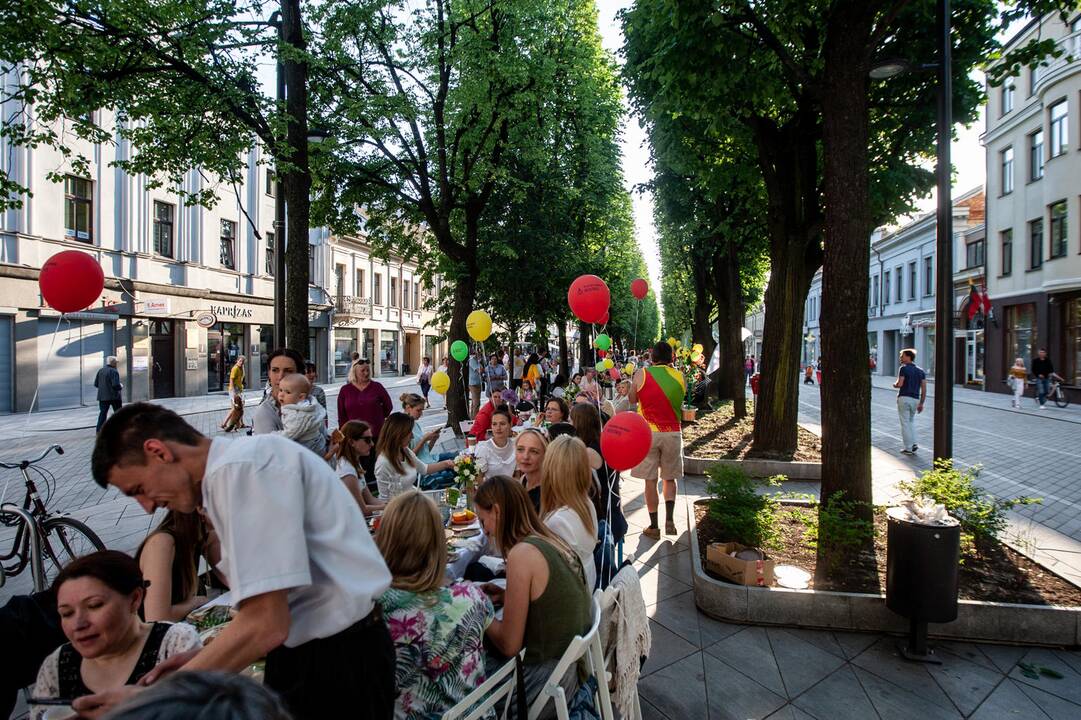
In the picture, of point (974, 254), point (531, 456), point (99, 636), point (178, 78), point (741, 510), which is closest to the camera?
point (99, 636)

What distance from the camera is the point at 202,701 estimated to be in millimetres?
735

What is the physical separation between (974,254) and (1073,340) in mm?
10767

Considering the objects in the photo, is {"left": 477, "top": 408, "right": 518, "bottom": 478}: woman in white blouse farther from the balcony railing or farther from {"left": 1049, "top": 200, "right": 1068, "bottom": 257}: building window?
the balcony railing

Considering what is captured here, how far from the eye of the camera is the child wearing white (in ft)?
15.3

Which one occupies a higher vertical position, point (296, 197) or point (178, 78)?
point (178, 78)

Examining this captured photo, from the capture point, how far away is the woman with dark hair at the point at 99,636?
1.90 m

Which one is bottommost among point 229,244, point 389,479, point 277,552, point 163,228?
point 389,479

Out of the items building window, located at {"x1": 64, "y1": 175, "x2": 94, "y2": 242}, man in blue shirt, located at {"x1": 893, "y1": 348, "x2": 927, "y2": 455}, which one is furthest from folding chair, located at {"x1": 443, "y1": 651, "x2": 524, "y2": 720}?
building window, located at {"x1": 64, "y1": 175, "x2": 94, "y2": 242}

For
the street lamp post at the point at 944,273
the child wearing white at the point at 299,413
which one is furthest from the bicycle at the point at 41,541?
the street lamp post at the point at 944,273

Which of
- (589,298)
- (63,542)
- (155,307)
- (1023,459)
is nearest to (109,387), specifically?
(155,307)

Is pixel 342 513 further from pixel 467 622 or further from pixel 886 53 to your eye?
pixel 886 53

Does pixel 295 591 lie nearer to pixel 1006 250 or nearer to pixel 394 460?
pixel 394 460

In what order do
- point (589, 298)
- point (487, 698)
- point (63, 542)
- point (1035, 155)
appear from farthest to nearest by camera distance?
point (1035, 155), point (589, 298), point (63, 542), point (487, 698)

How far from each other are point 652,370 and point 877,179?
5692 mm
